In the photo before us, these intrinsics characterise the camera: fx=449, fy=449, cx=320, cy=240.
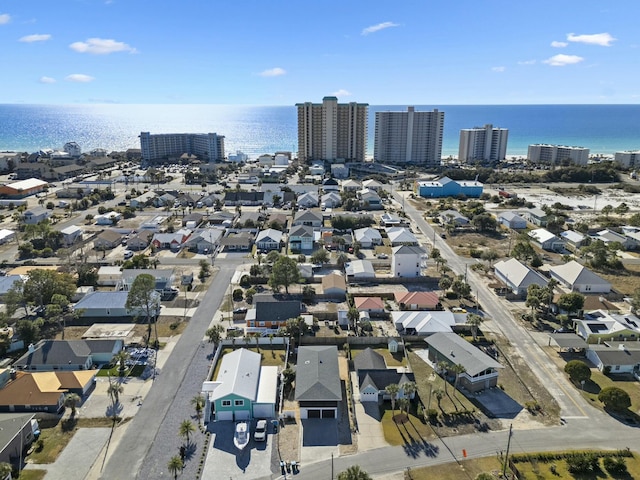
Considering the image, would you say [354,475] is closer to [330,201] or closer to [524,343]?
[524,343]

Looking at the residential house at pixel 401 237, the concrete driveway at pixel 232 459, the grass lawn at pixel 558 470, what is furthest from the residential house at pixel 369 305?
the residential house at pixel 401 237

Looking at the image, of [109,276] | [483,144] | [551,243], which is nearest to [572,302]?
[551,243]

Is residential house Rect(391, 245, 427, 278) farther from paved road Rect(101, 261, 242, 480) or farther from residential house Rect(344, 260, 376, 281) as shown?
paved road Rect(101, 261, 242, 480)

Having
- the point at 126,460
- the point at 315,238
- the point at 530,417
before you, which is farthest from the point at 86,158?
the point at 530,417

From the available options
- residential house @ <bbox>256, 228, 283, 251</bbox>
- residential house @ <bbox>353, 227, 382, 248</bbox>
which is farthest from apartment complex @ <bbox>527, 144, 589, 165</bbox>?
residential house @ <bbox>256, 228, 283, 251</bbox>

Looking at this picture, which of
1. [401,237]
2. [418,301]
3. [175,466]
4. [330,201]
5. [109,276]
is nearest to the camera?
[175,466]

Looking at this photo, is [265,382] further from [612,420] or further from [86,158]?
[86,158]
